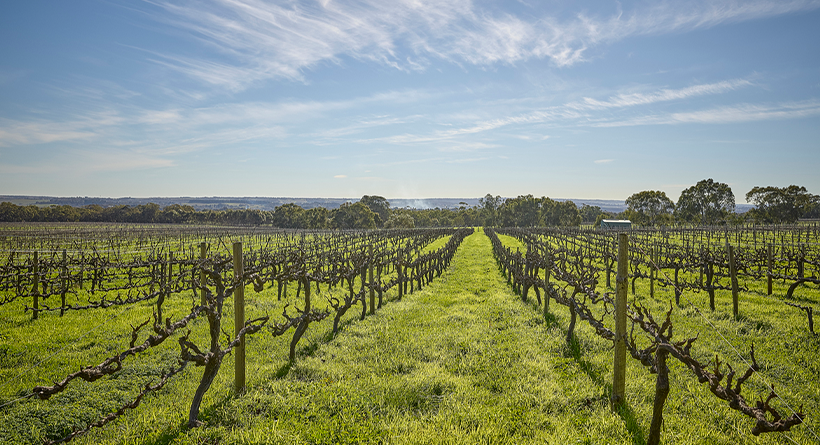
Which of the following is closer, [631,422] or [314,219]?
[631,422]

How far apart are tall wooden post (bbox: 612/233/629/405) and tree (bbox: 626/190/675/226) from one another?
109 m

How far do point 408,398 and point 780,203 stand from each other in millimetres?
103048

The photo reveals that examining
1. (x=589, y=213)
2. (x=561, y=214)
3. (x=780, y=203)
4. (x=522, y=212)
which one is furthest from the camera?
(x=589, y=213)

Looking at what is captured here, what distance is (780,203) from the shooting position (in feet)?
250

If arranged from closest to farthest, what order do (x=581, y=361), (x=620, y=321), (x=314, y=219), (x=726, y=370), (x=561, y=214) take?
(x=620, y=321), (x=726, y=370), (x=581, y=361), (x=314, y=219), (x=561, y=214)

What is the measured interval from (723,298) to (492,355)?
10688 millimetres

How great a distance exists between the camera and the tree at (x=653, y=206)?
315ft

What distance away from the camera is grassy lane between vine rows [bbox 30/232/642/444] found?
462cm

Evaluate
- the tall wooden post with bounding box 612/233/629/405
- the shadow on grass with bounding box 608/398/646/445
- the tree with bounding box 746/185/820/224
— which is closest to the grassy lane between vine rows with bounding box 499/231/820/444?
the shadow on grass with bounding box 608/398/646/445

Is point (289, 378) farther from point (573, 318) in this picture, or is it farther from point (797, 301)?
point (797, 301)

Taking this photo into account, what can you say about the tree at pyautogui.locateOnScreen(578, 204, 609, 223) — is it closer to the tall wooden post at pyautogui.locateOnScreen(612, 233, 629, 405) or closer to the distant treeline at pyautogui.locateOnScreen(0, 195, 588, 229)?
the distant treeline at pyautogui.locateOnScreen(0, 195, 588, 229)

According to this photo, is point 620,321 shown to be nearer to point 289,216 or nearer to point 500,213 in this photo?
point 289,216

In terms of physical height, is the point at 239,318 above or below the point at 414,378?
above

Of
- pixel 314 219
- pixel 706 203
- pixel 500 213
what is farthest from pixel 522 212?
pixel 314 219
